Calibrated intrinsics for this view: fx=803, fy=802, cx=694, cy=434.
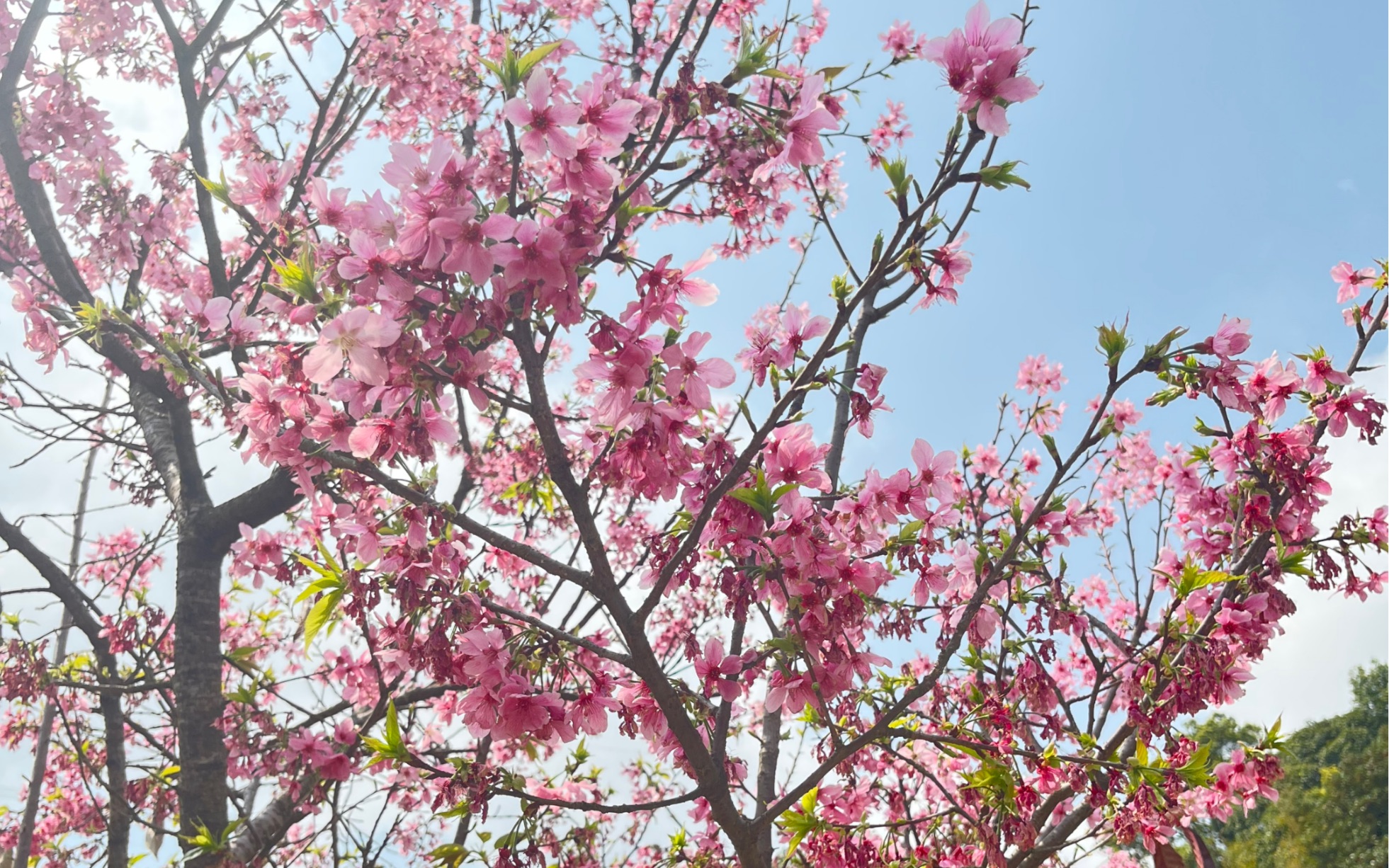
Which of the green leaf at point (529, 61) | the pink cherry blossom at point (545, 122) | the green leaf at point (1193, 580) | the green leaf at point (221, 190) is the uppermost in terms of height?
the green leaf at point (221, 190)

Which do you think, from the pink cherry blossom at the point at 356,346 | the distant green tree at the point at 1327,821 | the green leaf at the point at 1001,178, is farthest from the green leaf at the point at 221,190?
the distant green tree at the point at 1327,821

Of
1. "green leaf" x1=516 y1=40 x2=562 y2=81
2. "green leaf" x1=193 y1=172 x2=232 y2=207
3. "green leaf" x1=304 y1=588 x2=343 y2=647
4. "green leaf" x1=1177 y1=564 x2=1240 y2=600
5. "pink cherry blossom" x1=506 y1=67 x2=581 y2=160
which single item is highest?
"green leaf" x1=193 y1=172 x2=232 y2=207

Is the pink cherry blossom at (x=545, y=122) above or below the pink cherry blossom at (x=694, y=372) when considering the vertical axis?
above

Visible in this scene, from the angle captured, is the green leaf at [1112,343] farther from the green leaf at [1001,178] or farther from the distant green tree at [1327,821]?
the distant green tree at [1327,821]

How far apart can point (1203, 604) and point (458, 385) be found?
2.63 m

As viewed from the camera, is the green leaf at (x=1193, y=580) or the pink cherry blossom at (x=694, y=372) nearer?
the pink cherry blossom at (x=694, y=372)

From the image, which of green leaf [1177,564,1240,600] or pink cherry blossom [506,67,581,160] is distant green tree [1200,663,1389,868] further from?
pink cherry blossom [506,67,581,160]

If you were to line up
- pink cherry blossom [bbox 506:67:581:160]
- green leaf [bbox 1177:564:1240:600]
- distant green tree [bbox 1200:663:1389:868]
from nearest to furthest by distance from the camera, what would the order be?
pink cherry blossom [bbox 506:67:581:160], green leaf [bbox 1177:564:1240:600], distant green tree [bbox 1200:663:1389:868]

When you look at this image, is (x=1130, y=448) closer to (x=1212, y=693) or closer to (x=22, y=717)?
(x=1212, y=693)

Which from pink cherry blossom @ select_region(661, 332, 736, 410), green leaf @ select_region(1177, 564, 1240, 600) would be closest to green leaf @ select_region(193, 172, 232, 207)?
pink cherry blossom @ select_region(661, 332, 736, 410)

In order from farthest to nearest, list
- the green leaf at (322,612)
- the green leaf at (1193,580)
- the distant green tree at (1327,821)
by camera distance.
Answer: the distant green tree at (1327,821), the green leaf at (1193,580), the green leaf at (322,612)

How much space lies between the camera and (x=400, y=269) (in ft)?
5.41

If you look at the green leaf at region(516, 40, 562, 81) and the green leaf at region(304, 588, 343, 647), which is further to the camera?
the green leaf at region(304, 588, 343, 647)

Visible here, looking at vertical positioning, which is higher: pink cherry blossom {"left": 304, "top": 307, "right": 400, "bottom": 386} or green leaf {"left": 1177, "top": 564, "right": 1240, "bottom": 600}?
pink cherry blossom {"left": 304, "top": 307, "right": 400, "bottom": 386}
